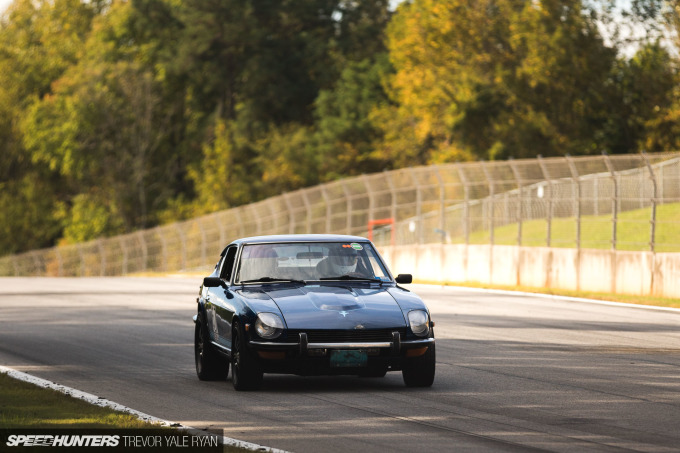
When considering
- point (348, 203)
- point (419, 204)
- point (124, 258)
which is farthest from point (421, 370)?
point (124, 258)

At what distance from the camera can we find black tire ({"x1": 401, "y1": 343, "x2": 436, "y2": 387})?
427 inches

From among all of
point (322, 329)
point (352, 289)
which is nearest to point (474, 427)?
point (322, 329)

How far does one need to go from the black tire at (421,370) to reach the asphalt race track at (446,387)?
0.48ft

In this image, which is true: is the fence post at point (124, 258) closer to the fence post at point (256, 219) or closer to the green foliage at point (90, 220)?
the fence post at point (256, 219)

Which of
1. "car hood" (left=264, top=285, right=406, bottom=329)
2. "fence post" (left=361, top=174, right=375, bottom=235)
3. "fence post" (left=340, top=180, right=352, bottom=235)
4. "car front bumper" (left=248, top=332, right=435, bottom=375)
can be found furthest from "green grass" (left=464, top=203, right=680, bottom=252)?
"car front bumper" (left=248, top=332, right=435, bottom=375)

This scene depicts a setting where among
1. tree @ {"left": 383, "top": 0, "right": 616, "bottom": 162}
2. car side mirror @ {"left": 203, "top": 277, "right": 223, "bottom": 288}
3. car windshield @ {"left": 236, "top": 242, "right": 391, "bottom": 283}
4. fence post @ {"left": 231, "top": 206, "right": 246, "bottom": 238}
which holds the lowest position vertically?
car side mirror @ {"left": 203, "top": 277, "right": 223, "bottom": 288}

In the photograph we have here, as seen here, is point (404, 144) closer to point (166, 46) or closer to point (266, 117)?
point (266, 117)

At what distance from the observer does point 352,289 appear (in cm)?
1139

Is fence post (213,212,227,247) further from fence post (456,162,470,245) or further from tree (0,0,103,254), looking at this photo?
tree (0,0,103,254)

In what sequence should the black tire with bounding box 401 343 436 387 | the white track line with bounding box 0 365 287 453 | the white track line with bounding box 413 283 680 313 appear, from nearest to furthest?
the white track line with bounding box 0 365 287 453 < the black tire with bounding box 401 343 436 387 < the white track line with bounding box 413 283 680 313

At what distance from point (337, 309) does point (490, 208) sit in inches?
883

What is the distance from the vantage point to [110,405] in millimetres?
9906

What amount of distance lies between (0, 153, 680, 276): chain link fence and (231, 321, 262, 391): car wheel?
15.2m

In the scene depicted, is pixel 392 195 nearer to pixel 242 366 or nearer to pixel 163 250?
pixel 163 250
